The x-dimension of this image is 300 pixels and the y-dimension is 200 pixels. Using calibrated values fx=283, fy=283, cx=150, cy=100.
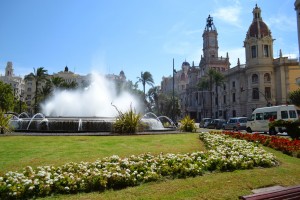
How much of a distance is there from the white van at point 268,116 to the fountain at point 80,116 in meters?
10.2

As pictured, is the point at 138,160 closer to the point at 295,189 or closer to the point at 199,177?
the point at 199,177

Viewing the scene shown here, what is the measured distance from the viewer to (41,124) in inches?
741

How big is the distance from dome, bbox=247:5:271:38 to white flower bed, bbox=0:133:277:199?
61.5m

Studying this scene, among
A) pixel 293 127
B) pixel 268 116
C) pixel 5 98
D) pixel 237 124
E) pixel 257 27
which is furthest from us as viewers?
pixel 257 27

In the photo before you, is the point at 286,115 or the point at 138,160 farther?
the point at 286,115

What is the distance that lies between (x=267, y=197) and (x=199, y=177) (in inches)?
87.5

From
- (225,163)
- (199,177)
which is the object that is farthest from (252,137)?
(199,177)

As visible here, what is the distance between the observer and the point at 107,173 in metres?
5.91

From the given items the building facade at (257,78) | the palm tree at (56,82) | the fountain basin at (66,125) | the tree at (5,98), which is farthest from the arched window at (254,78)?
the tree at (5,98)

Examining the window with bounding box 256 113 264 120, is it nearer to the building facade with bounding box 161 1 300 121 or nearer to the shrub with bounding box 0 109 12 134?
the shrub with bounding box 0 109 12 134

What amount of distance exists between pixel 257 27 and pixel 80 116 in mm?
51041

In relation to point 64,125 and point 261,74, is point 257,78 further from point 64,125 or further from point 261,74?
point 64,125

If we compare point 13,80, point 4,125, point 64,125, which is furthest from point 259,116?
point 13,80

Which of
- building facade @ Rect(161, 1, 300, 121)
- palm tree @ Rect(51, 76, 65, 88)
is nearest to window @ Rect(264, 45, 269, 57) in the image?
building facade @ Rect(161, 1, 300, 121)
